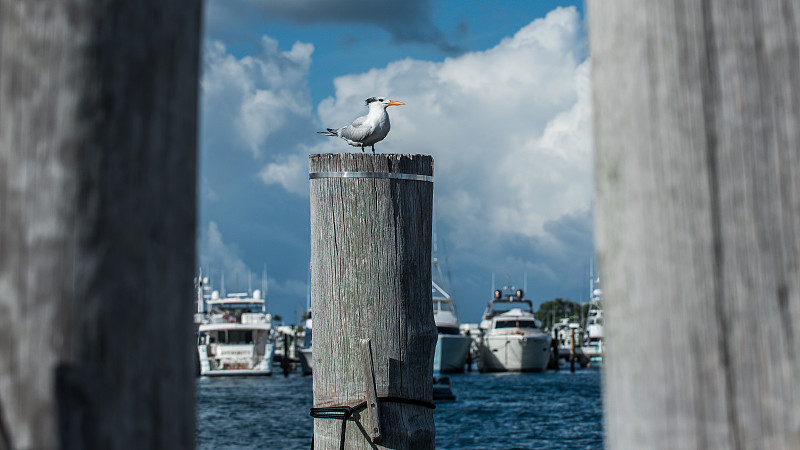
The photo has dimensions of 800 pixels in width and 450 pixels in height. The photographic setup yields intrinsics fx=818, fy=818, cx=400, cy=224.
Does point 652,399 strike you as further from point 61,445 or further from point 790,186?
point 61,445

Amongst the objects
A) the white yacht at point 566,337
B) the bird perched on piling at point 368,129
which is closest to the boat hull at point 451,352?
the white yacht at point 566,337

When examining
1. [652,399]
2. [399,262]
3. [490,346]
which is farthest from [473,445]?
[490,346]

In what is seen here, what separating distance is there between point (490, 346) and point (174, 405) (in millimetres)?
62056

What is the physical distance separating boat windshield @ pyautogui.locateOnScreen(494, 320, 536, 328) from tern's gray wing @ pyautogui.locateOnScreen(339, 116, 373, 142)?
54.5 m

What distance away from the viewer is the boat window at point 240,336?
178 ft

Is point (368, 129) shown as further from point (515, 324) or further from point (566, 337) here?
point (566, 337)

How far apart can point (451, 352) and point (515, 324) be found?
513cm

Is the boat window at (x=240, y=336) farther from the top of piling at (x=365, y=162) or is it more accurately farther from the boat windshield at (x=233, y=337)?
the top of piling at (x=365, y=162)

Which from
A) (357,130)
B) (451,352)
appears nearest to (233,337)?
(451,352)

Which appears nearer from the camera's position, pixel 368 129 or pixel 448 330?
pixel 368 129

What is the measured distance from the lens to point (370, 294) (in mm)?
3105

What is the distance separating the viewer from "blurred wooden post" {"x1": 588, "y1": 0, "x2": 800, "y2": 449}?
3.61 ft

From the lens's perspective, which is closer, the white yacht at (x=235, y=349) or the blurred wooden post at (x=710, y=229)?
the blurred wooden post at (x=710, y=229)

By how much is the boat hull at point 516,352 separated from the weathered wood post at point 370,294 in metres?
56.8
